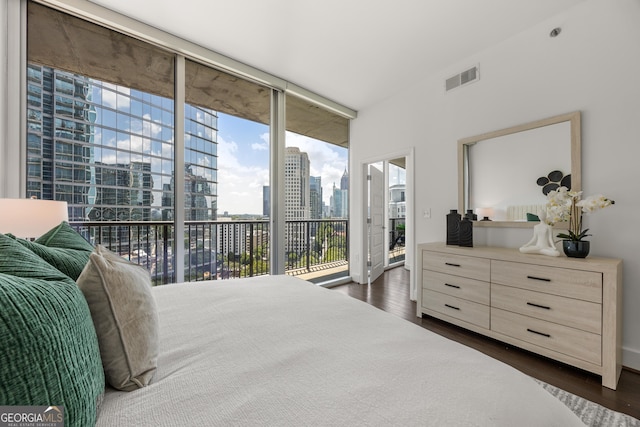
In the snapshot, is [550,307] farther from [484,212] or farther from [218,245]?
[218,245]

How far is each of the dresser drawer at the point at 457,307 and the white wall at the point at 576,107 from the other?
0.71m

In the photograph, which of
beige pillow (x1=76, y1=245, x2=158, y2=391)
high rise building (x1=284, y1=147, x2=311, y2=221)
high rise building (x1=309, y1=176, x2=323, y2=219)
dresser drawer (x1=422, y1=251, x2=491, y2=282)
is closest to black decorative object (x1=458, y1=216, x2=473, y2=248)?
dresser drawer (x1=422, y1=251, x2=491, y2=282)

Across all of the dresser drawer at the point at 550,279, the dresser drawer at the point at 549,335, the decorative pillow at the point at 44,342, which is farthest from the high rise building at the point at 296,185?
the decorative pillow at the point at 44,342

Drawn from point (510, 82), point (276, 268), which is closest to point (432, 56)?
point (510, 82)

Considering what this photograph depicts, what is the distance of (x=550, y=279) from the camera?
1.87m

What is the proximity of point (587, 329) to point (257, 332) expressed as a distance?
213 centimetres

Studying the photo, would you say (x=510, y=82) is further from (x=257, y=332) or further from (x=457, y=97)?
(x=257, y=332)

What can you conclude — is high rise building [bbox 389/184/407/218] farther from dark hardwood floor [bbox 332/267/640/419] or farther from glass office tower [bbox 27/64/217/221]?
glass office tower [bbox 27/64/217/221]

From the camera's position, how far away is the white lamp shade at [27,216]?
1.49 m

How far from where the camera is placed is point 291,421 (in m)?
0.54

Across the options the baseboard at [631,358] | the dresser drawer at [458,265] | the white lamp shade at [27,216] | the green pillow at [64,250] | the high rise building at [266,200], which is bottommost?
the baseboard at [631,358]

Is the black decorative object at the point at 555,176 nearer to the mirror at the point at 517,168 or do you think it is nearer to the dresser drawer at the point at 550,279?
the mirror at the point at 517,168

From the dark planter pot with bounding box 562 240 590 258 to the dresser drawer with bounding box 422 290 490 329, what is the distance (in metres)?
0.71

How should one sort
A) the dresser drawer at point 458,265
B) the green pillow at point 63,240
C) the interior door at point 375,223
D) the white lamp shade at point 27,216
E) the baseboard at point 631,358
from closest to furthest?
the green pillow at point 63,240
the white lamp shade at point 27,216
the baseboard at point 631,358
the dresser drawer at point 458,265
the interior door at point 375,223
